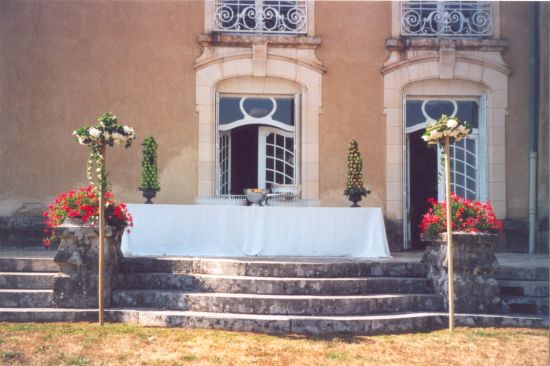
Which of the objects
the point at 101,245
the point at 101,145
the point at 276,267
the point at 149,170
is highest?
the point at 101,145

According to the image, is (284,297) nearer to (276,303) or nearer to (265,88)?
(276,303)

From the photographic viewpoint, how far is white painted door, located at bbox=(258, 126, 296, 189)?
988cm

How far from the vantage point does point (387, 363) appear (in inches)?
187

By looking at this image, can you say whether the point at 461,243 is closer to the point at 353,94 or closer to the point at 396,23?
the point at 353,94

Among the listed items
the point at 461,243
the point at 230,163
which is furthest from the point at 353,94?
the point at 461,243

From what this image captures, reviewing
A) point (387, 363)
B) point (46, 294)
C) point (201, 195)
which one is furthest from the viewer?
point (201, 195)

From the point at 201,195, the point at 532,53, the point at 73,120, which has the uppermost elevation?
the point at 532,53

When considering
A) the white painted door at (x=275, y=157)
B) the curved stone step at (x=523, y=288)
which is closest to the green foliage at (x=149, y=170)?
the white painted door at (x=275, y=157)

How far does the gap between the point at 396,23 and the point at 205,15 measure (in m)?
3.10

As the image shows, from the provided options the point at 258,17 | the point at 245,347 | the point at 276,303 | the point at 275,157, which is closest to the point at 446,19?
the point at 258,17

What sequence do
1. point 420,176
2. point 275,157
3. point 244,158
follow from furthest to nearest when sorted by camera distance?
point 420,176 → point 244,158 → point 275,157

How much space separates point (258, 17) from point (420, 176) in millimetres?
3974

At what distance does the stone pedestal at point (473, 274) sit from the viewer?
622 cm

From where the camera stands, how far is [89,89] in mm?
9477
